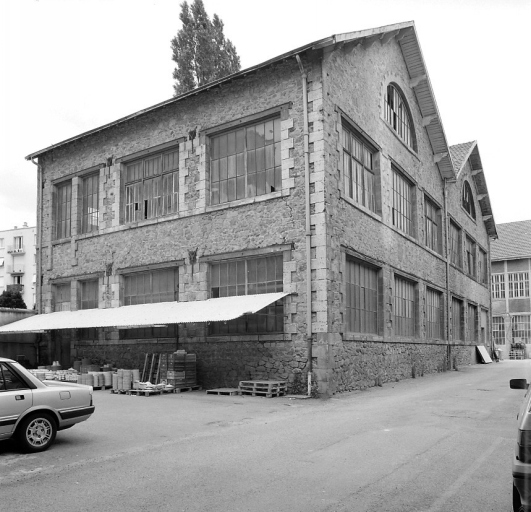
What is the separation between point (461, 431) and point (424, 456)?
234 cm

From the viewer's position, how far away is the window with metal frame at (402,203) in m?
21.4

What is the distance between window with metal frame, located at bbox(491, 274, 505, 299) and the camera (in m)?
44.1

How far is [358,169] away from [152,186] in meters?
6.60

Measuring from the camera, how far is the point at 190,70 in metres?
30.0

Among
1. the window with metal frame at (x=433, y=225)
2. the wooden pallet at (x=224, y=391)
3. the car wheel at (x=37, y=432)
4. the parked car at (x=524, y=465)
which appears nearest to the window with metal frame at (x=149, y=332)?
the wooden pallet at (x=224, y=391)

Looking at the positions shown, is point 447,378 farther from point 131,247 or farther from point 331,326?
point 131,247

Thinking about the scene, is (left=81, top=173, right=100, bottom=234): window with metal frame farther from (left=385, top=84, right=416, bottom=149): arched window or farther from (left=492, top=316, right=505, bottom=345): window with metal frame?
(left=492, top=316, right=505, bottom=345): window with metal frame

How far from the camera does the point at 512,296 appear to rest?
143ft

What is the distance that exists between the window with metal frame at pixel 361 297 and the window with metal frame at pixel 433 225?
6.89 metres

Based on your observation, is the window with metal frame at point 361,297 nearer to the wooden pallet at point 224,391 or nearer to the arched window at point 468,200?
the wooden pallet at point 224,391

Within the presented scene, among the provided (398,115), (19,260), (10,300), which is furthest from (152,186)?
(19,260)

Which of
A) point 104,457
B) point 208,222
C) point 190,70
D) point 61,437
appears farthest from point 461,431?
point 190,70

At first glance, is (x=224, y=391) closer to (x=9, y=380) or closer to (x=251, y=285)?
(x=251, y=285)

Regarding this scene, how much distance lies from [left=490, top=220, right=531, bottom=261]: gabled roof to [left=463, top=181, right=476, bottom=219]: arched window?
11988mm
